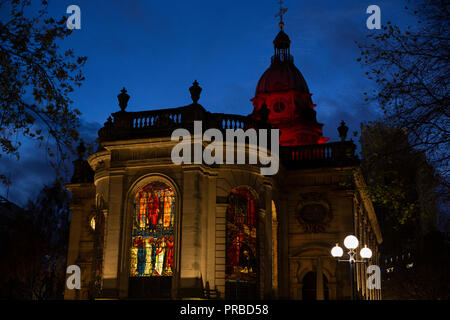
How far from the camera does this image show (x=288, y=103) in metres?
42.4

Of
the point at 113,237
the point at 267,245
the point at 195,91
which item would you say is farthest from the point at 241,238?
the point at 195,91

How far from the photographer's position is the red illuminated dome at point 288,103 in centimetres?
4112

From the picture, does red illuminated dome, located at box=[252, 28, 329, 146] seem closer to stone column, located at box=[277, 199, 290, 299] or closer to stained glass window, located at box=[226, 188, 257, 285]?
stone column, located at box=[277, 199, 290, 299]

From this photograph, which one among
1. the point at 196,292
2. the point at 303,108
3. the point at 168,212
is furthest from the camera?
the point at 303,108

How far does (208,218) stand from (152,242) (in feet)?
9.59

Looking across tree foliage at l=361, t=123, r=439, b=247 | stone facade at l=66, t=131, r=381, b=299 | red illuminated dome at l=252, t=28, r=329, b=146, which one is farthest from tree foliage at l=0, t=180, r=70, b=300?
tree foliage at l=361, t=123, r=439, b=247

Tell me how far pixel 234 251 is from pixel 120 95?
32.5 ft

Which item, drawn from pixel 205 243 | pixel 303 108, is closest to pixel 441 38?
pixel 205 243

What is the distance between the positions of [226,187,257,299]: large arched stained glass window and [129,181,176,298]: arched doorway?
2.88m

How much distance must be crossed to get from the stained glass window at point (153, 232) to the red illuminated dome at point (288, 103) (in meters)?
14.9

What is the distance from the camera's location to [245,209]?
2886 centimetres

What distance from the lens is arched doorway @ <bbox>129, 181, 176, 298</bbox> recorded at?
26391mm
